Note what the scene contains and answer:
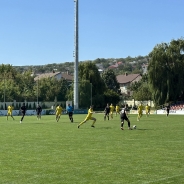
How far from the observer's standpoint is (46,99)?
90.2 metres

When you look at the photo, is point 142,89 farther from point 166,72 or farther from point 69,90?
point 166,72

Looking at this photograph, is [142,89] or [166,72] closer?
[166,72]

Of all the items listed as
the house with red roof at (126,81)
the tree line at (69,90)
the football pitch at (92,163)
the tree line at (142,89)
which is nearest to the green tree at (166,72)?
the tree line at (142,89)

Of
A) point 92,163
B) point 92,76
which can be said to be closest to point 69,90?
point 92,76

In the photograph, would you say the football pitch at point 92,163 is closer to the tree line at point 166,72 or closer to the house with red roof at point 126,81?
the tree line at point 166,72

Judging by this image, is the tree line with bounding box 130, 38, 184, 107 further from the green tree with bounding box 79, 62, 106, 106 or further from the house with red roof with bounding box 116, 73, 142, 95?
the house with red roof with bounding box 116, 73, 142, 95

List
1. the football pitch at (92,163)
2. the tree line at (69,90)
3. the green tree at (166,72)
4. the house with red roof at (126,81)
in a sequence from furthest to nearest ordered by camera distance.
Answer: the house with red roof at (126,81)
the tree line at (69,90)
the green tree at (166,72)
the football pitch at (92,163)

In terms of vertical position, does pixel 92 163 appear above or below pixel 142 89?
below

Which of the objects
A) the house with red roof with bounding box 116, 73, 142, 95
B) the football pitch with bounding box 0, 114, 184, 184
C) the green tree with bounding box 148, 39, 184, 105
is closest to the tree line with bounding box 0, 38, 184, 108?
the green tree with bounding box 148, 39, 184, 105

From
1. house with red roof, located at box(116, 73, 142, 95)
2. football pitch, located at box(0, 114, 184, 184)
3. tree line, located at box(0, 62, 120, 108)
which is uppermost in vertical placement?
house with red roof, located at box(116, 73, 142, 95)

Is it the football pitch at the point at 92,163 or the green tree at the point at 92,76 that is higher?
the green tree at the point at 92,76

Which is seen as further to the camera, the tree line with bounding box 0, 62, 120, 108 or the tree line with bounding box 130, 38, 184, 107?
the tree line with bounding box 0, 62, 120, 108

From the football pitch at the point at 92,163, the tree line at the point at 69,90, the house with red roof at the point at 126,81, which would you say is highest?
the house with red roof at the point at 126,81

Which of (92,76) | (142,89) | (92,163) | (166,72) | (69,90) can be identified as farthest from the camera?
(142,89)
